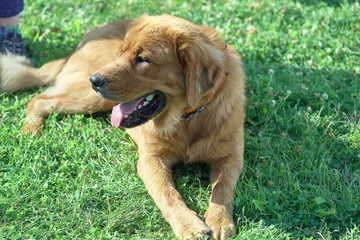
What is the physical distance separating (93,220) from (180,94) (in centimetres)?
107

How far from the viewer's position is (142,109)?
321cm

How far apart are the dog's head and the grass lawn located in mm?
665

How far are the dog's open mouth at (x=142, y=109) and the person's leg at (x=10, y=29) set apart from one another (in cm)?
233

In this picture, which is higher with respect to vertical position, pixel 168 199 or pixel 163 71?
pixel 163 71

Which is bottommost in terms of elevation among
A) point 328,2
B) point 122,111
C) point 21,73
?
point 21,73

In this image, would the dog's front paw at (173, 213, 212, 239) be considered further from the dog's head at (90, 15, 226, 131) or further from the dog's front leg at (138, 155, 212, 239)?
the dog's head at (90, 15, 226, 131)

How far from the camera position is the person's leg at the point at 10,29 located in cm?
493

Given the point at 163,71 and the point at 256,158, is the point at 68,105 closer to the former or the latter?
the point at 163,71

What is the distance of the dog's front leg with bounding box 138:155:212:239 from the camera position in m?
2.78

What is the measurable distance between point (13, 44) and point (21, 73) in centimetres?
68

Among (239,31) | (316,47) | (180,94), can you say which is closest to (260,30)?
(239,31)

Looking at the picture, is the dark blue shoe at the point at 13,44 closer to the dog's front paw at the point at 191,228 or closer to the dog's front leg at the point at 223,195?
the dog's front leg at the point at 223,195

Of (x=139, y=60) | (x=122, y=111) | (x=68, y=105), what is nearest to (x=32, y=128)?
(x=68, y=105)

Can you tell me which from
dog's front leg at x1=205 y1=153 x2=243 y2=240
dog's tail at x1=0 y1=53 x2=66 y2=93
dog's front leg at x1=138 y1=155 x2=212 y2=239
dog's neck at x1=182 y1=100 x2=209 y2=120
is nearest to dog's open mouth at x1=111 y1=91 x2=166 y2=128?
dog's neck at x1=182 y1=100 x2=209 y2=120
